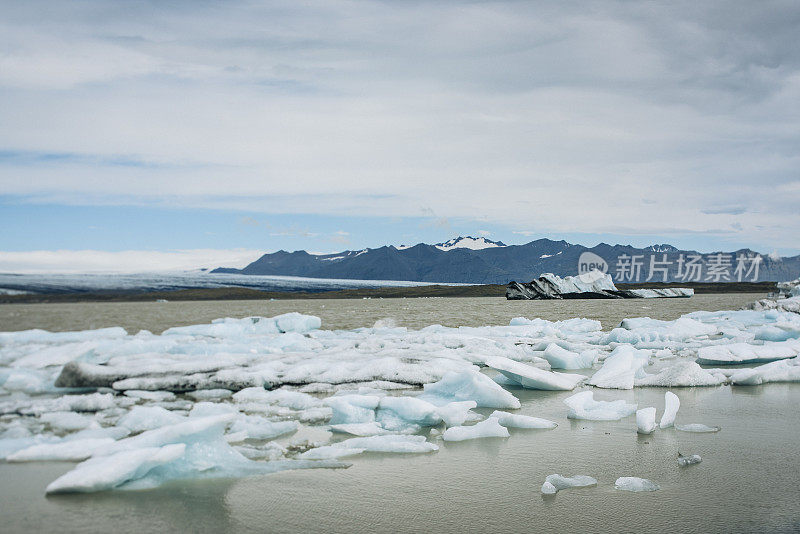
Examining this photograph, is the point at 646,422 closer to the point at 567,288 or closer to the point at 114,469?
the point at 114,469

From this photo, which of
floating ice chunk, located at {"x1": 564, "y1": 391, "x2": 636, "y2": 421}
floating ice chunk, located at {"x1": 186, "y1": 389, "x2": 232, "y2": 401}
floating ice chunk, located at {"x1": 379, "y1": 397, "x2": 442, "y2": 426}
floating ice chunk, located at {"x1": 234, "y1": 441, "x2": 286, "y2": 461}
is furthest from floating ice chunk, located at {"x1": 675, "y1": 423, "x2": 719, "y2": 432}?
floating ice chunk, located at {"x1": 186, "y1": 389, "x2": 232, "y2": 401}

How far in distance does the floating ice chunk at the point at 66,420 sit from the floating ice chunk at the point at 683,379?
537 cm

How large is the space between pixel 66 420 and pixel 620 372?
5.35 meters

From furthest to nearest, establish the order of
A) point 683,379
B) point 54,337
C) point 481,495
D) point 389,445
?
point 54,337
point 683,379
point 389,445
point 481,495

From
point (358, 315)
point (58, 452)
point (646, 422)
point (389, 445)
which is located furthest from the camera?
point (358, 315)

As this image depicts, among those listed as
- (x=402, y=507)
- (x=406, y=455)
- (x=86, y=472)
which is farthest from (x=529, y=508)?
(x=86, y=472)

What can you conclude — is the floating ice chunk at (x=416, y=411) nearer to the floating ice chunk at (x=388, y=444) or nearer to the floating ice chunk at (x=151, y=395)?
the floating ice chunk at (x=388, y=444)

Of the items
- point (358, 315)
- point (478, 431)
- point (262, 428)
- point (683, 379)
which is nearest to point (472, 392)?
point (478, 431)

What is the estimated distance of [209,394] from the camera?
5816 mm

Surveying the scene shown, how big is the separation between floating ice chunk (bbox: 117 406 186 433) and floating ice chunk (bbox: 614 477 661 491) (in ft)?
10.4

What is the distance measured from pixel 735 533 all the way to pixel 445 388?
3.03 meters

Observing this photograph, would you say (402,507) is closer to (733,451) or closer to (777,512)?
(777,512)

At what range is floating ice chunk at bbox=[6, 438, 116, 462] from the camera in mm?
3605

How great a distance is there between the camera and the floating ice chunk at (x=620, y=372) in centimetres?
599
